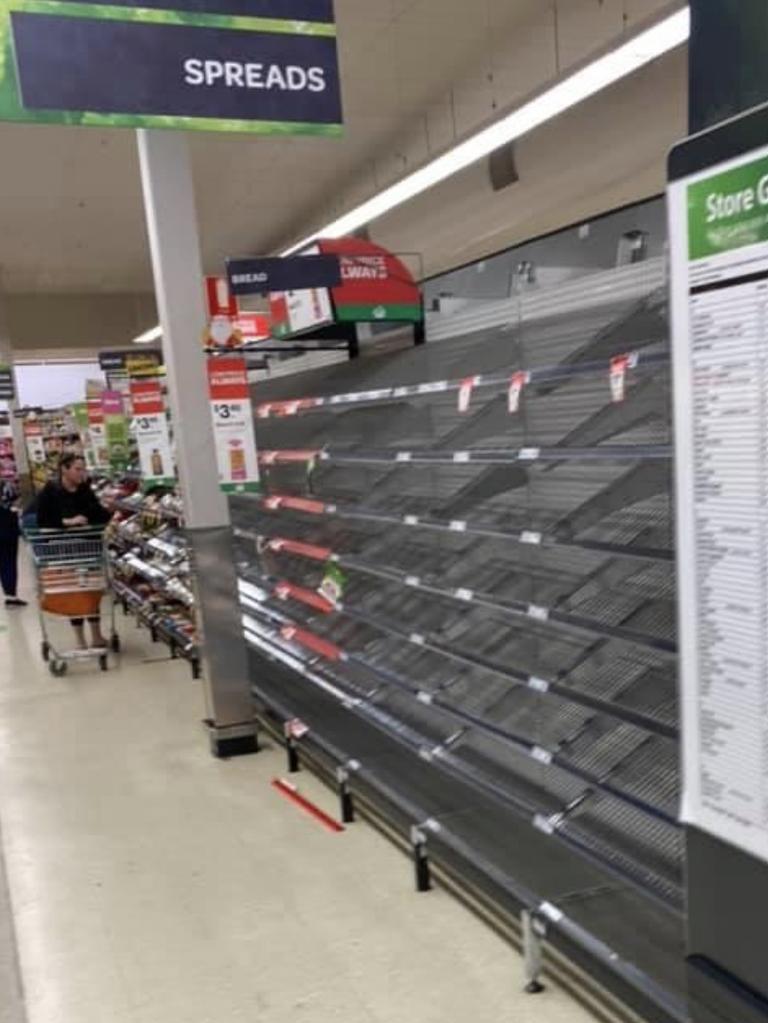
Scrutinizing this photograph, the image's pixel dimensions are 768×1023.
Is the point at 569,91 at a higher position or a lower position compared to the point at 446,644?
higher

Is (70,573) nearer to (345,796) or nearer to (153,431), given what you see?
(153,431)

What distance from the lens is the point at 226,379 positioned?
4.68 m

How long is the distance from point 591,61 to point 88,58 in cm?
374

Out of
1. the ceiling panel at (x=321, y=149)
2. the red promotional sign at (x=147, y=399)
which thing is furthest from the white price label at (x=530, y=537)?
the ceiling panel at (x=321, y=149)

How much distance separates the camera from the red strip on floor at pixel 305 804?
13.1 feet

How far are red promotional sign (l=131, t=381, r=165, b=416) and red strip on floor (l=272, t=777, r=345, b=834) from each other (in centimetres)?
334

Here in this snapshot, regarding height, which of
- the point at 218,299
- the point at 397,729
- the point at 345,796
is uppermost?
the point at 218,299

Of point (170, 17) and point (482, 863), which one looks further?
point (482, 863)

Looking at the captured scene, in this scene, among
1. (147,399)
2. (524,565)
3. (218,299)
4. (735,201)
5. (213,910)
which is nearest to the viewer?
(735,201)

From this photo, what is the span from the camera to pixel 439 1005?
8.93 ft

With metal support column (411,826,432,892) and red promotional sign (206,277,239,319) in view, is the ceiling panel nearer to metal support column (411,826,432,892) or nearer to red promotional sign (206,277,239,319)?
red promotional sign (206,277,239,319)

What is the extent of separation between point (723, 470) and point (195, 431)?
3.78 meters

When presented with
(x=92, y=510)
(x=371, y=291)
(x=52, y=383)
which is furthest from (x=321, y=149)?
(x=52, y=383)

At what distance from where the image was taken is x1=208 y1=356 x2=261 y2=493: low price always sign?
4664 millimetres
